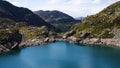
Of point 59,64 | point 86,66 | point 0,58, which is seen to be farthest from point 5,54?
point 86,66

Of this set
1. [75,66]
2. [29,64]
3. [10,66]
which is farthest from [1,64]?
[75,66]

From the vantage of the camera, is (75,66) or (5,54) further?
(5,54)

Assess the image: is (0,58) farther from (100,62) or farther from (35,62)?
(100,62)

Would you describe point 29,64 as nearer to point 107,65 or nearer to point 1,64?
point 1,64

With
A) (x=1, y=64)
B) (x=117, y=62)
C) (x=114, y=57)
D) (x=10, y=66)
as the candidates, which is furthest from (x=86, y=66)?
(x=1, y=64)

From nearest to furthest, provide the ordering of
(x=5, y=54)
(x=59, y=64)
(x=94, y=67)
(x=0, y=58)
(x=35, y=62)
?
(x=94, y=67) < (x=59, y=64) < (x=35, y=62) < (x=0, y=58) < (x=5, y=54)

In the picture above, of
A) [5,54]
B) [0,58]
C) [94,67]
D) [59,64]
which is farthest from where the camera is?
[5,54]

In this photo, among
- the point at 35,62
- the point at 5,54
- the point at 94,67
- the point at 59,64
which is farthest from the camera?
the point at 5,54

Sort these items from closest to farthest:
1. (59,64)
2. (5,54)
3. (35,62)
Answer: (59,64) → (35,62) → (5,54)

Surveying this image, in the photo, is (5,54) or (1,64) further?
(5,54)
